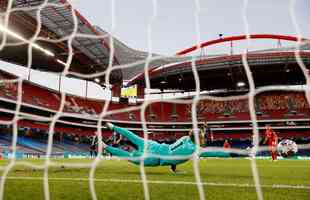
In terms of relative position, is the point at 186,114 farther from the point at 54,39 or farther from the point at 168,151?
the point at 168,151

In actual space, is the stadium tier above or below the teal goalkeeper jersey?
above

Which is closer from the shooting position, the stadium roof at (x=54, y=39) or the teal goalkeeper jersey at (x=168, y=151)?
the teal goalkeeper jersey at (x=168, y=151)

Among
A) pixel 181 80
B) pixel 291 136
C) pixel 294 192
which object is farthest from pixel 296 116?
pixel 294 192

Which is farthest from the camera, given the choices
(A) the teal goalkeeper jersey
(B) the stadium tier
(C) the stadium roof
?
(B) the stadium tier

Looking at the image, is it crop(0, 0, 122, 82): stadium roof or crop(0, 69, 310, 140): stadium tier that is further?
crop(0, 69, 310, 140): stadium tier

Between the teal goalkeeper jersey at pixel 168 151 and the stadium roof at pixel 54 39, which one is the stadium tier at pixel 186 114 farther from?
the teal goalkeeper jersey at pixel 168 151

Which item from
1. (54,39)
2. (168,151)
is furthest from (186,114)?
(168,151)

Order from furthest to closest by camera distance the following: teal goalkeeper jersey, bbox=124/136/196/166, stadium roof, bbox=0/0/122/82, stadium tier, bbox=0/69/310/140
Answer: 1. stadium tier, bbox=0/69/310/140
2. stadium roof, bbox=0/0/122/82
3. teal goalkeeper jersey, bbox=124/136/196/166

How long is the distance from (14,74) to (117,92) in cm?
1136

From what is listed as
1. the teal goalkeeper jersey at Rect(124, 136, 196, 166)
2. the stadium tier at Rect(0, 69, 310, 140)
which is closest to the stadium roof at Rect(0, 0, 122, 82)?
the stadium tier at Rect(0, 69, 310, 140)

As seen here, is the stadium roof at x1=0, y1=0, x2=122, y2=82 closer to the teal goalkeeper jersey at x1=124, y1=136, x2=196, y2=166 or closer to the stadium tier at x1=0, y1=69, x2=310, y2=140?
the stadium tier at x1=0, y1=69, x2=310, y2=140

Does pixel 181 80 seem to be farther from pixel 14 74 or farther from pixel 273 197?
pixel 273 197

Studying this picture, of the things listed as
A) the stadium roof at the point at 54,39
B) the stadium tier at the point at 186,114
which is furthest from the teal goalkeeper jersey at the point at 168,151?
the stadium tier at the point at 186,114

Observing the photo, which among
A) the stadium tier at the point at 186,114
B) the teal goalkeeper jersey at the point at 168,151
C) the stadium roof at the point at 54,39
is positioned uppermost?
the stadium roof at the point at 54,39
